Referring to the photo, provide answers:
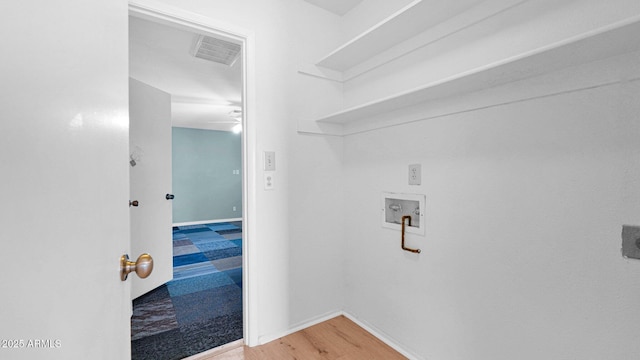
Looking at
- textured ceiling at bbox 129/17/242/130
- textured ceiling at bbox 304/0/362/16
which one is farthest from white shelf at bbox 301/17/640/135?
textured ceiling at bbox 129/17/242/130

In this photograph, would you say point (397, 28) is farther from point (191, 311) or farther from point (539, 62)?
point (191, 311)

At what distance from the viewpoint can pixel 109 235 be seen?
56cm

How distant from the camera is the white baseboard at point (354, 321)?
178cm

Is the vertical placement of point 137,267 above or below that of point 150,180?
below

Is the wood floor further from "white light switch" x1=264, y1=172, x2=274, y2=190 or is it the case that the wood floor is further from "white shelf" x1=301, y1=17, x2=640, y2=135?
"white shelf" x1=301, y1=17, x2=640, y2=135

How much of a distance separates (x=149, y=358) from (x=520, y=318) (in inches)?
85.7

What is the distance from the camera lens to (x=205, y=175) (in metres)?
7.09

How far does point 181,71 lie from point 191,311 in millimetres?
2794

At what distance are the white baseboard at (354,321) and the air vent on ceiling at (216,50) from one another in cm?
259

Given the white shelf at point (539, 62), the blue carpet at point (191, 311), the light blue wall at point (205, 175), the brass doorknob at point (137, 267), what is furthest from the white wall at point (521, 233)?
the light blue wall at point (205, 175)

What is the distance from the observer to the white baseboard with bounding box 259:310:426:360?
178cm

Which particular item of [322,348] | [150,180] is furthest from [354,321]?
[150,180]

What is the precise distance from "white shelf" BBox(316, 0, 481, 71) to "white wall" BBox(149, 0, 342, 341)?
0.30 metres

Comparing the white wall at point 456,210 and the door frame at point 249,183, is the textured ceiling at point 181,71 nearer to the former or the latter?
the door frame at point 249,183
